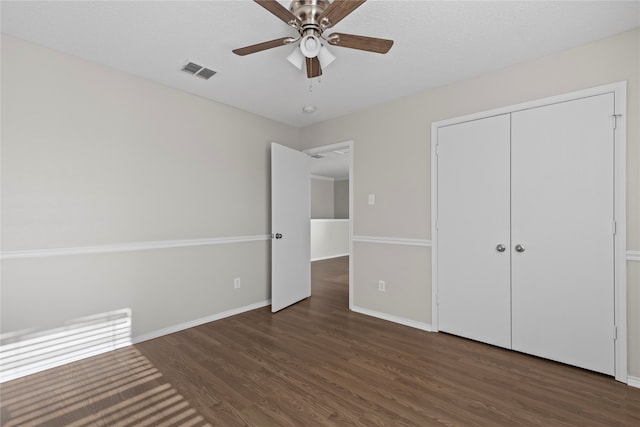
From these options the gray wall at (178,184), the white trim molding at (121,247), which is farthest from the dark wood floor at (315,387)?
the white trim molding at (121,247)

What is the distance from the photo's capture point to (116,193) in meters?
2.64

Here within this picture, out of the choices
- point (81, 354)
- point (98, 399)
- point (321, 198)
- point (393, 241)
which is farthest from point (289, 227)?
point (321, 198)

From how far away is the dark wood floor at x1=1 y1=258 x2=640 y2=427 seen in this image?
1.75 meters

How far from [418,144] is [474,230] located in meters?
1.05

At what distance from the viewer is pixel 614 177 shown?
214cm

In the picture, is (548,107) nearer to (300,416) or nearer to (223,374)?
(300,416)

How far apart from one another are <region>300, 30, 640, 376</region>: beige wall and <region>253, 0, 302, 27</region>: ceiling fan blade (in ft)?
6.32

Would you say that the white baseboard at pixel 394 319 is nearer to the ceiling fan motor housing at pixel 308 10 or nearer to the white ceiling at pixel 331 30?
the white ceiling at pixel 331 30

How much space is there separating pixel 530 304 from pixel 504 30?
2133mm

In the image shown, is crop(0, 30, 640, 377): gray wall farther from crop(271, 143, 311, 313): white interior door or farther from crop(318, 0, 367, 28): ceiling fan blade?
crop(318, 0, 367, 28): ceiling fan blade

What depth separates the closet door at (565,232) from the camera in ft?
7.17

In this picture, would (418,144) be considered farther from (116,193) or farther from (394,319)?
(116,193)

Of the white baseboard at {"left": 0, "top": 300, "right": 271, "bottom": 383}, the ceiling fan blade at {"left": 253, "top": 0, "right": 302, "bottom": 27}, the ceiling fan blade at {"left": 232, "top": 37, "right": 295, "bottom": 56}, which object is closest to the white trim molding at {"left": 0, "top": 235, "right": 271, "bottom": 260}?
the white baseboard at {"left": 0, "top": 300, "right": 271, "bottom": 383}

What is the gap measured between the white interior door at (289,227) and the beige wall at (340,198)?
623cm
